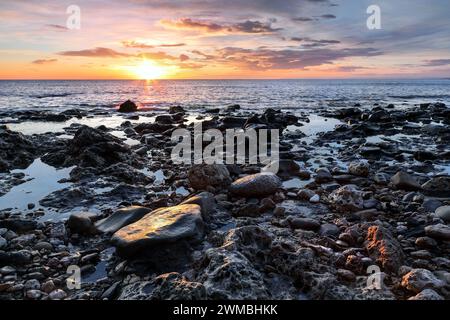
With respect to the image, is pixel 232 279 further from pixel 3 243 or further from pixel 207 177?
pixel 207 177

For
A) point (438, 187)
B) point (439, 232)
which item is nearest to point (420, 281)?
point (439, 232)

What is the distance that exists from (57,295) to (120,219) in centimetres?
196

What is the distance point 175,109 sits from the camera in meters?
27.9

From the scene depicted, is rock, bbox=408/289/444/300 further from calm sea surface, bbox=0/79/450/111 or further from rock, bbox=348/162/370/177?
calm sea surface, bbox=0/79/450/111

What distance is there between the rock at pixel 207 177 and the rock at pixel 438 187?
13.5ft

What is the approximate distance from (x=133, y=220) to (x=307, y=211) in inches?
121

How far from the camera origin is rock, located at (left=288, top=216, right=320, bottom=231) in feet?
19.1

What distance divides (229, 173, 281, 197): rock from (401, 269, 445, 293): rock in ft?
11.5

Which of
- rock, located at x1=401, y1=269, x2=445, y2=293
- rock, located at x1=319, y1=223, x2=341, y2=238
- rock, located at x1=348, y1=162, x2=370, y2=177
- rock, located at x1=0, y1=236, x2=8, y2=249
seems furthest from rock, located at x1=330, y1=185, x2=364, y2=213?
rock, located at x1=0, y1=236, x2=8, y2=249

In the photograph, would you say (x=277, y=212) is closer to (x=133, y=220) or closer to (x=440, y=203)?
(x=133, y=220)

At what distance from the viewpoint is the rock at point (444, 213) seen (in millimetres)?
5938

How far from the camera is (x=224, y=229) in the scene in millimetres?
5945

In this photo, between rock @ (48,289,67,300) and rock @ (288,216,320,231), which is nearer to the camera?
rock @ (48,289,67,300)
